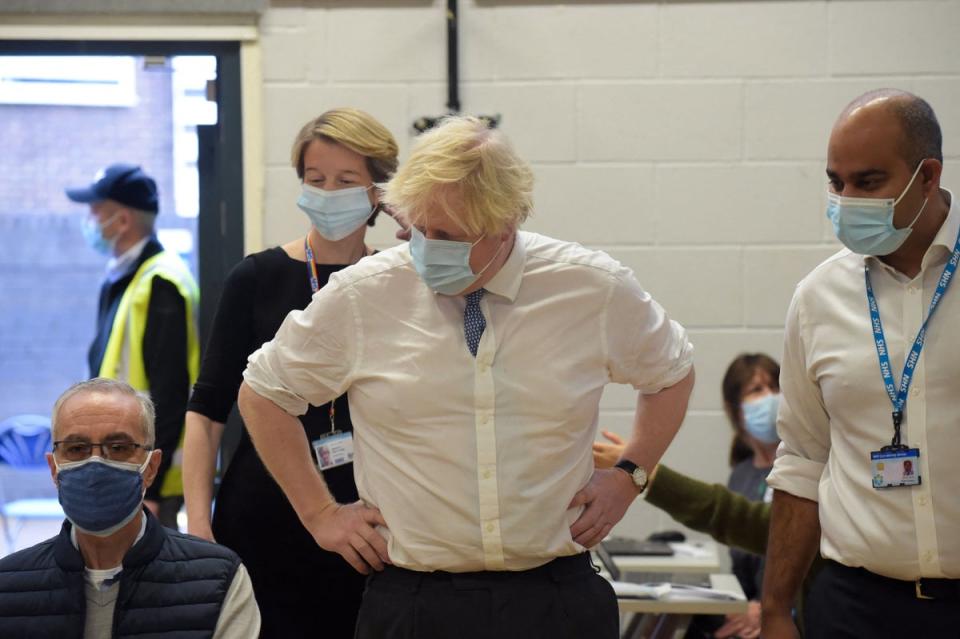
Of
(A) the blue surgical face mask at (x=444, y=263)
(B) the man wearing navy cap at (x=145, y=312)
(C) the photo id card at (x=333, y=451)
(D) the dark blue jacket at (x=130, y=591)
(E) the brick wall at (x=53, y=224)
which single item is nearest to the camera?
(A) the blue surgical face mask at (x=444, y=263)

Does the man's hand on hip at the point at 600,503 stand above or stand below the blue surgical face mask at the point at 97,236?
below

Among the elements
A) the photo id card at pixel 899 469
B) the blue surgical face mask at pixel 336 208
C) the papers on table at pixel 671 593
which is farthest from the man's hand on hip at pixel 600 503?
the papers on table at pixel 671 593

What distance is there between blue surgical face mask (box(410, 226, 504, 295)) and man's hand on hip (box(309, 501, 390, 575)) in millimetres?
368

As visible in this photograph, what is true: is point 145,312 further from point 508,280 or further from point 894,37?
point 894,37

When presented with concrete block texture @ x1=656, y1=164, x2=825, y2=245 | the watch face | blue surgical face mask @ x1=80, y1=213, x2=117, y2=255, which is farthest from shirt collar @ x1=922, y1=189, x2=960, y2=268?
blue surgical face mask @ x1=80, y1=213, x2=117, y2=255

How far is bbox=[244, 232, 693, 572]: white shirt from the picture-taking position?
66.5 inches

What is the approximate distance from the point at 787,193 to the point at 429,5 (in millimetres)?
1211

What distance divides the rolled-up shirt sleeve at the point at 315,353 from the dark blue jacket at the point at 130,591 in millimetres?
361

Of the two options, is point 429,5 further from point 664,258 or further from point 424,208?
point 424,208

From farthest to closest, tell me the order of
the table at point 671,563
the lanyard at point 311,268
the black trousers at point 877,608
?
the table at point 671,563 < the lanyard at point 311,268 < the black trousers at point 877,608

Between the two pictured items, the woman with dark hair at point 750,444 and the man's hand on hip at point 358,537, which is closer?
the man's hand on hip at point 358,537

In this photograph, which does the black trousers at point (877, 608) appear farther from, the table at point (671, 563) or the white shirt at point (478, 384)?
the table at point (671, 563)

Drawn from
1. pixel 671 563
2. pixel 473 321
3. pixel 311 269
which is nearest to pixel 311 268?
pixel 311 269

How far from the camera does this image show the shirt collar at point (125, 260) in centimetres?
355
